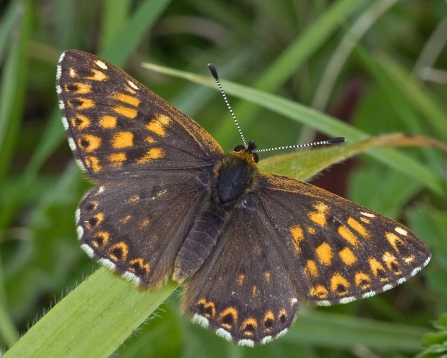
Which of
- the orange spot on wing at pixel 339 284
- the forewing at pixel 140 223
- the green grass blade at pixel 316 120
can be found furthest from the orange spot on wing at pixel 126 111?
the orange spot on wing at pixel 339 284

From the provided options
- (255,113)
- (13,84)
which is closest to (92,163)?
(13,84)

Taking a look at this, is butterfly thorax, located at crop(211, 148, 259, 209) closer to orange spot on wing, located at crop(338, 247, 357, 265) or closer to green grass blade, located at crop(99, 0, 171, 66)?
orange spot on wing, located at crop(338, 247, 357, 265)

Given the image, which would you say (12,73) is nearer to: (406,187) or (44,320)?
(44,320)

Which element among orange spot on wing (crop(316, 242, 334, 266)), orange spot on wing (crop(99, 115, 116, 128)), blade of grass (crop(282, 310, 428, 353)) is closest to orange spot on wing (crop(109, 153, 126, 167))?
orange spot on wing (crop(99, 115, 116, 128))

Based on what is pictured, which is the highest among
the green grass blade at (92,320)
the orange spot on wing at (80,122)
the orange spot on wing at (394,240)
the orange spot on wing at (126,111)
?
the orange spot on wing at (394,240)

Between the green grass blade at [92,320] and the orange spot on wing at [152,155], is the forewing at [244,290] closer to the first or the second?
the green grass blade at [92,320]

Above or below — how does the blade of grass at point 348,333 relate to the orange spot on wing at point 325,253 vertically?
below

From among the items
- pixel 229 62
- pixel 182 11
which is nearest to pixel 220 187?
pixel 229 62
